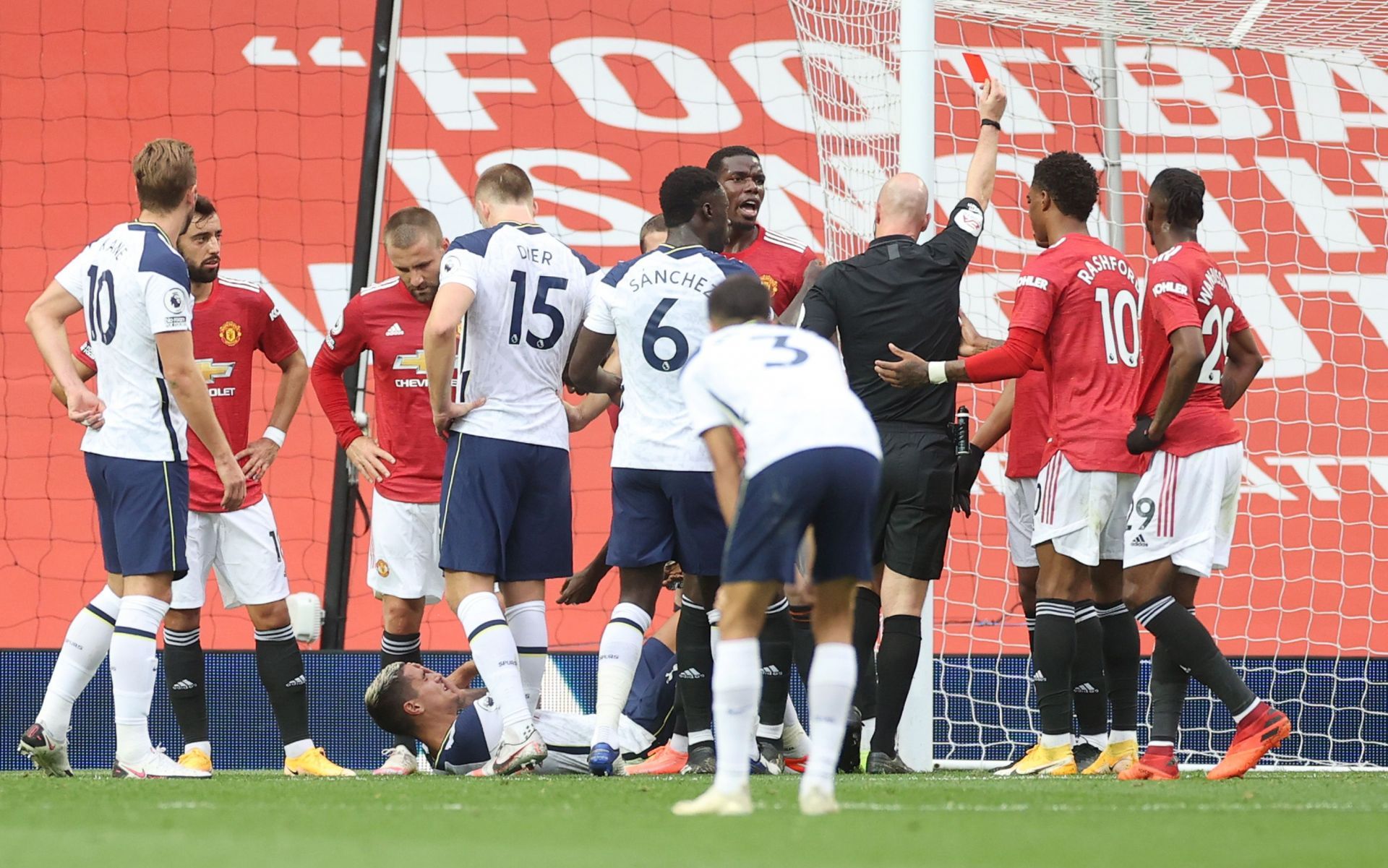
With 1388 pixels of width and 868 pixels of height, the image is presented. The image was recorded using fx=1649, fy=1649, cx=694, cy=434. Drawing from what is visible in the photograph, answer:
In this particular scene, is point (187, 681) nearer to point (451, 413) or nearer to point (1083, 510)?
point (451, 413)

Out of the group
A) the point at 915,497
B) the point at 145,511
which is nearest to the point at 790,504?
the point at 915,497

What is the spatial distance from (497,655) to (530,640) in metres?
0.45

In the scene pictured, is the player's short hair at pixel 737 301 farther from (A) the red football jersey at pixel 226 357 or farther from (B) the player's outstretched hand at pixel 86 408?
(A) the red football jersey at pixel 226 357

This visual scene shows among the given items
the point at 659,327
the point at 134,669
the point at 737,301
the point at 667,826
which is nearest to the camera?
the point at 667,826

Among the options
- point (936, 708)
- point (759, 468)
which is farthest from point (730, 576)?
point (936, 708)

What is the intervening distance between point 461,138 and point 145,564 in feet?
23.9

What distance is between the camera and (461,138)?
1234cm

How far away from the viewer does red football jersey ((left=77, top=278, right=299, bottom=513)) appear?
22.0 ft

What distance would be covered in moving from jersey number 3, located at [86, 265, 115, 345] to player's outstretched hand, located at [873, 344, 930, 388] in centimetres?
268

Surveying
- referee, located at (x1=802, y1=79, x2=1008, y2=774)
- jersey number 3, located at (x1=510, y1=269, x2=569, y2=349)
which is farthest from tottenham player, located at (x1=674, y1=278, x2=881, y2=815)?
referee, located at (x1=802, y1=79, x2=1008, y2=774)

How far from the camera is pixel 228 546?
22.0ft

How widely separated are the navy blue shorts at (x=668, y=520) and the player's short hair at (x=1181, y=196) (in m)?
2.02

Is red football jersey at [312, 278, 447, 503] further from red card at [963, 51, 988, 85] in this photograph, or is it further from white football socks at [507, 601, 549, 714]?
red card at [963, 51, 988, 85]

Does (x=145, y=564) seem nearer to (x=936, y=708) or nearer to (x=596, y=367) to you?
(x=596, y=367)
